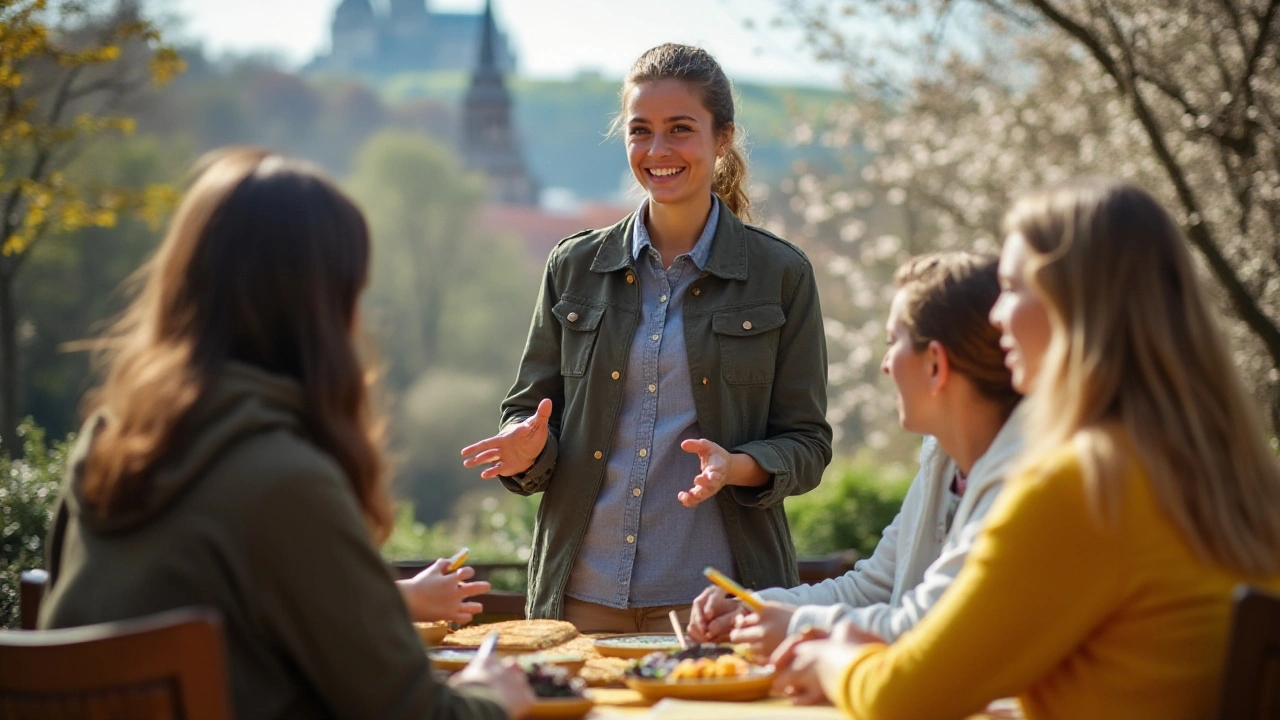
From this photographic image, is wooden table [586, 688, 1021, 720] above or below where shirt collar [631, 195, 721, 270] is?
below

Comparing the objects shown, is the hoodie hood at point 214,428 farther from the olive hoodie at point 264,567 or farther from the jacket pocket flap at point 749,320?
the jacket pocket flap at point 749,320

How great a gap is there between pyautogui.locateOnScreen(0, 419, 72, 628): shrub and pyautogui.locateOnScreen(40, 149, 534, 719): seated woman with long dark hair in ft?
9.86

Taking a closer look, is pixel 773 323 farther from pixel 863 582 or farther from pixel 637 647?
pixel 637 647

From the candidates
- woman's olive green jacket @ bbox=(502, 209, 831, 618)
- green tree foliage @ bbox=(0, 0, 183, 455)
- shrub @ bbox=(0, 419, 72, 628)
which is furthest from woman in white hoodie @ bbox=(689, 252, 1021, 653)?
green tree foliage @ bbox=(0, 0, 183, 455)

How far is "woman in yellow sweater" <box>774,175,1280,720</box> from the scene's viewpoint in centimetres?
178

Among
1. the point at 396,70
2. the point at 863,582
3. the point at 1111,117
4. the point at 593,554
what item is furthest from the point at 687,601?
the point at 396,70

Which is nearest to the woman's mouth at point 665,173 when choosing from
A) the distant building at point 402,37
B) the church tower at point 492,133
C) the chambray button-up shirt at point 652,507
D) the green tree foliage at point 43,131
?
the chambray button-up shirt at point 652,507

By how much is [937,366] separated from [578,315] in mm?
1280

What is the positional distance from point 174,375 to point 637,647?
1178mm

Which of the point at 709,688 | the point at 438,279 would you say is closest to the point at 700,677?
the point at 709,688

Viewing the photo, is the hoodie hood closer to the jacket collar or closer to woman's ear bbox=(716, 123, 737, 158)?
the jacket collar

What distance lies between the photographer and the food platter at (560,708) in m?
2.09

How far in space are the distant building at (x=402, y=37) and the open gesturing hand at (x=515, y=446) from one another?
111 meters

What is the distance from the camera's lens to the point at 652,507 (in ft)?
10.8
